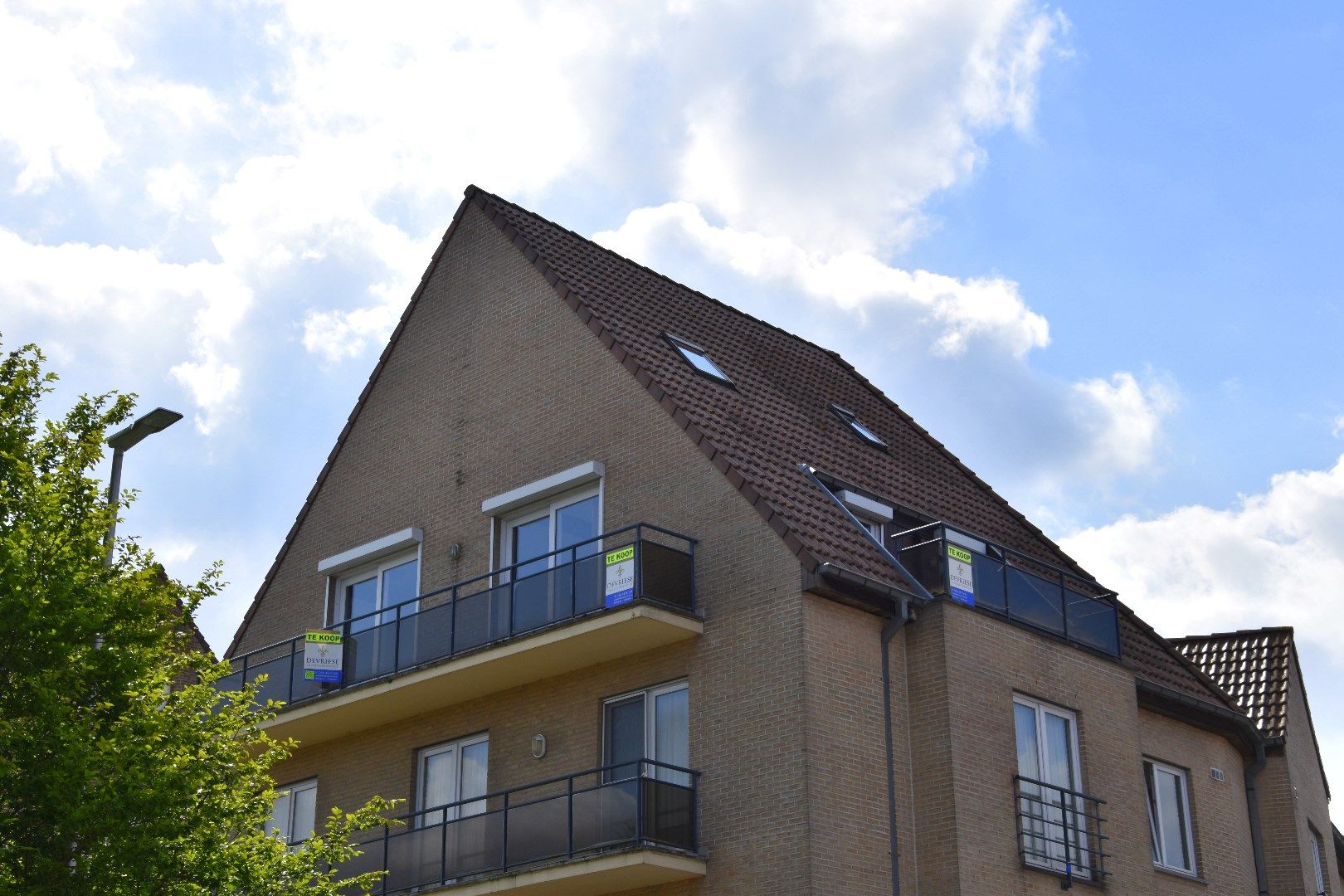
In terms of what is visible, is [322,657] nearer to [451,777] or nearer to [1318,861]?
[451,777]

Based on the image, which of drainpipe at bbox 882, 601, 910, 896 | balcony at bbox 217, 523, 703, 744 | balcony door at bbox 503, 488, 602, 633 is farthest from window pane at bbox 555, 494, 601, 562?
drainpipe at bbox 882, 601, 910, 896

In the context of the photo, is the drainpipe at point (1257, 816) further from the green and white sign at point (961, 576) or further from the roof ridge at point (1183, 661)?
the green and white sign at point (961, 576)

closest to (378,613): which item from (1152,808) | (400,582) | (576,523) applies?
(400,582)

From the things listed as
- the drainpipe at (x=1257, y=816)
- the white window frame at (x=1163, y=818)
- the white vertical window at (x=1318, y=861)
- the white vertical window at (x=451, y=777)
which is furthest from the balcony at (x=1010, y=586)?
the white vertical window at (x=1318, y=861)

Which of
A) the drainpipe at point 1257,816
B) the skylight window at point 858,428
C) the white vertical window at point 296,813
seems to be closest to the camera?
the white vertical window at point 296,813

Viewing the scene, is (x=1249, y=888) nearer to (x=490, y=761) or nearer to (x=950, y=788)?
(x=950, y=788)

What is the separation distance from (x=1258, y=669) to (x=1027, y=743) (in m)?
8.67

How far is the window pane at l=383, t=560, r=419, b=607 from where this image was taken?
78.7 feet

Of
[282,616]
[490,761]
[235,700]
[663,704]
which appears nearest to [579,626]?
[663,704]

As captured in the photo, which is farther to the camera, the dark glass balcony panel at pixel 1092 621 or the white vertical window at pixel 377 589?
the white vertical window at pixel 377 589

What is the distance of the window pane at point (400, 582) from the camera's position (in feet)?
78.7

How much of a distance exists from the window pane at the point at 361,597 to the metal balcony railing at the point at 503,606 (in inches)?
14.9

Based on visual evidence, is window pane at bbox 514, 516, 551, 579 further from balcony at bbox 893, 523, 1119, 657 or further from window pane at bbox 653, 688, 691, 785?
balcony at bbox 893, 523, 1119, 657

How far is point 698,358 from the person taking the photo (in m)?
24.3
